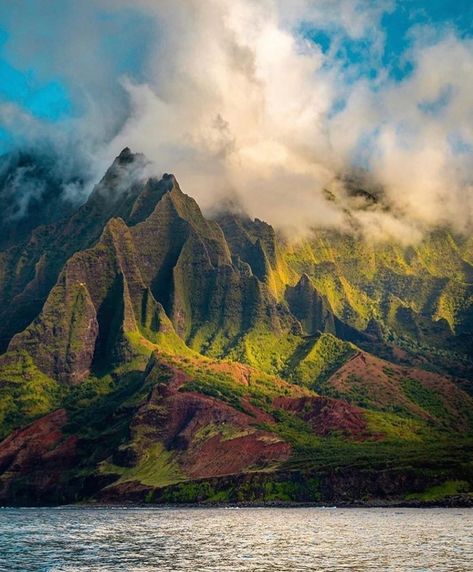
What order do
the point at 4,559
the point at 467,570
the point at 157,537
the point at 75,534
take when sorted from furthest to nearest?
the point at 75,534 < the point at 157,537 < the point at 4,559 < the point at 467,570

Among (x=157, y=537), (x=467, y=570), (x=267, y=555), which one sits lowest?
(x=467, y=570)

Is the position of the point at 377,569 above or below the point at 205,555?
below

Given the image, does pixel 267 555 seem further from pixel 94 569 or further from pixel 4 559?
pixel 4 559

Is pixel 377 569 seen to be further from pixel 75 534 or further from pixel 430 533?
pixel 75 534

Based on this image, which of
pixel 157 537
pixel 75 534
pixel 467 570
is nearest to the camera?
pixel 467 570

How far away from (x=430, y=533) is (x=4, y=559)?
311 ft

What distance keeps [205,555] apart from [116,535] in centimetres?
5398

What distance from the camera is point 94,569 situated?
412 feet

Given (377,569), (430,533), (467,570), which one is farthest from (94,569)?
(430,533)

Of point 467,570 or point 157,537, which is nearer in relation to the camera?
point 467,570

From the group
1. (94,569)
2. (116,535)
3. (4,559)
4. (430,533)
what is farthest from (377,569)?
(116,535)

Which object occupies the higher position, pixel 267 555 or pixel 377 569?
pixel 267 555

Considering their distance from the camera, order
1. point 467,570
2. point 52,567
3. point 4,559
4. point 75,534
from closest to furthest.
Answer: point 467,570 → point 52,567 → point 4,559 → point 75,534

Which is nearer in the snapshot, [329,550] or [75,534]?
[329,550]
